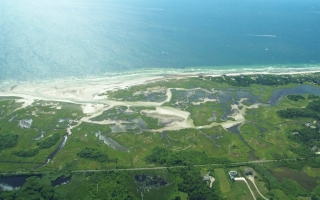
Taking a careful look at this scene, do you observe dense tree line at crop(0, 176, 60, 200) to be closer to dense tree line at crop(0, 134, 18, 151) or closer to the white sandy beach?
dense tree line at crop(0, 134, 18, 151)

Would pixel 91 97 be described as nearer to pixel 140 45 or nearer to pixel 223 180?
pixel 223 180

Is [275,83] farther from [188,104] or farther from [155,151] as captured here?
[155,151]

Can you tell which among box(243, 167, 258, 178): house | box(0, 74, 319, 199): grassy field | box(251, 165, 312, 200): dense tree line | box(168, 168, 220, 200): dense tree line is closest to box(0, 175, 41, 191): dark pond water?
box(0, 74, 319, 199): grassy field

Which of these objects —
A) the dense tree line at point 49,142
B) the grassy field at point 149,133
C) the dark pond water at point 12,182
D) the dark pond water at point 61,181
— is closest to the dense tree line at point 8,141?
the grassy field at point 149,133

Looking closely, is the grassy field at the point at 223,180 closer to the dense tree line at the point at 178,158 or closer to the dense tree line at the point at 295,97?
the dense tree line at the point at 178,158

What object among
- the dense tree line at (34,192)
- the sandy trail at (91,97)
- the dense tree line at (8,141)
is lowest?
the dense tree line at (34,192)
